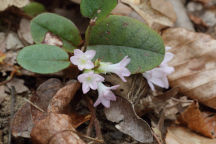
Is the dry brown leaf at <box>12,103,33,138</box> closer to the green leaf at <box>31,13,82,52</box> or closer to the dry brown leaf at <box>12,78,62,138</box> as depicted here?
the dry brown leaf at <box>12,78,62,138</box>

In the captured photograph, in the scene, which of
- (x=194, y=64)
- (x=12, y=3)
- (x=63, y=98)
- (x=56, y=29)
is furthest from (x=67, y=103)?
(x=194, y=64)

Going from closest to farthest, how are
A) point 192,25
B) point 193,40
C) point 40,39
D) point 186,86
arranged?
point 40,39
point 186,86
point 193,40
point 192,25

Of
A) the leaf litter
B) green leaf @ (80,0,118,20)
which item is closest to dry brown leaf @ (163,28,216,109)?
the leaf litter

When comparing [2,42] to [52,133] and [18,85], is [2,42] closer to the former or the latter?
[18,85]

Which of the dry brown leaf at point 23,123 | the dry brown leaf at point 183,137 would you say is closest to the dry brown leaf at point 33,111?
the dry brown leaf at point 23,123

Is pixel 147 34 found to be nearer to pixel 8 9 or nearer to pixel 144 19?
pixel 144 19

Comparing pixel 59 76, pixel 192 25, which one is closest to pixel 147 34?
pixel 59 76

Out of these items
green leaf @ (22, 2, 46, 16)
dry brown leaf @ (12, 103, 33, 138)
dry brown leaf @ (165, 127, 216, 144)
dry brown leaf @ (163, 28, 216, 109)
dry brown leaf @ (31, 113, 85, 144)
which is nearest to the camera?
dry brown leaf @ (31, 113, 85, 144)
